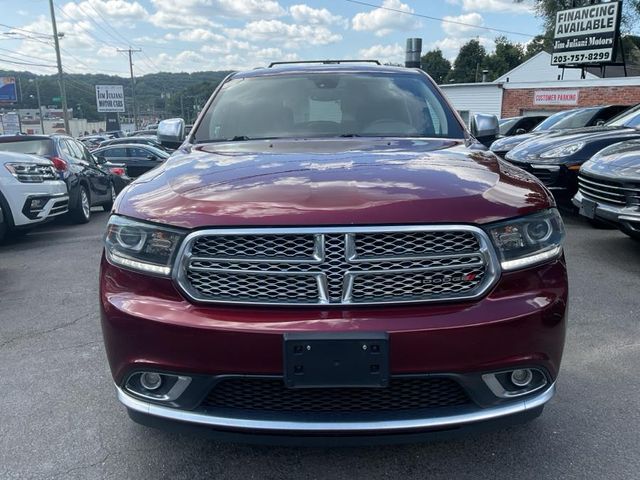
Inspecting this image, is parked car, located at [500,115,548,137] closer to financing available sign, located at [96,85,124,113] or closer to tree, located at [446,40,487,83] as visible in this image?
financing available sign, located at [96,85,124,113]

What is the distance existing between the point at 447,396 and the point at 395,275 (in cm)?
48

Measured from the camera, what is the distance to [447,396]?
79.7 inches

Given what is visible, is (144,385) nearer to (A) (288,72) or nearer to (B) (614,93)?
(A) (288,72)

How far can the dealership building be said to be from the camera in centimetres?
2344

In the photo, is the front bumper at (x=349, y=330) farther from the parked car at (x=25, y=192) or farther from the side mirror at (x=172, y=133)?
the parked car at (x=25, y=192)

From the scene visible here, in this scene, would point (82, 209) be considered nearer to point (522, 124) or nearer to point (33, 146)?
point (33, 146)

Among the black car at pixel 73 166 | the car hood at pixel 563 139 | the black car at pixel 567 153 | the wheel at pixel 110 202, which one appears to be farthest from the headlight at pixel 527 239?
the wheel at pixel 110 202

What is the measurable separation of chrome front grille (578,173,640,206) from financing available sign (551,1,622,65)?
20.9 meters

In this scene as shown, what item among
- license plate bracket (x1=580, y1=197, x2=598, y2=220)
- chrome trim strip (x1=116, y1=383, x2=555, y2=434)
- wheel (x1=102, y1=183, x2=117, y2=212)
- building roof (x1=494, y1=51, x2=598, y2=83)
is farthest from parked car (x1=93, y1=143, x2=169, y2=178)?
building roof (x1=494, y1=51, x2=598, y2=83)

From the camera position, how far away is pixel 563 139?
753cm

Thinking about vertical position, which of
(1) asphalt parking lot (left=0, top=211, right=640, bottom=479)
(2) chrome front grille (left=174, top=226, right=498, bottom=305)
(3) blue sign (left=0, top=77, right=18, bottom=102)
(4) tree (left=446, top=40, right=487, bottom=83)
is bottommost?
(1) asphalt parking lot (left=0, top=211, right=640, bottom=479)

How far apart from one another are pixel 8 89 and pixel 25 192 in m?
56.8

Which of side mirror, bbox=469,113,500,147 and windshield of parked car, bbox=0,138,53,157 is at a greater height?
side mirror, bbox=469,113,500,147

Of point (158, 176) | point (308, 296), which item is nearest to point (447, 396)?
point (308, 296)
